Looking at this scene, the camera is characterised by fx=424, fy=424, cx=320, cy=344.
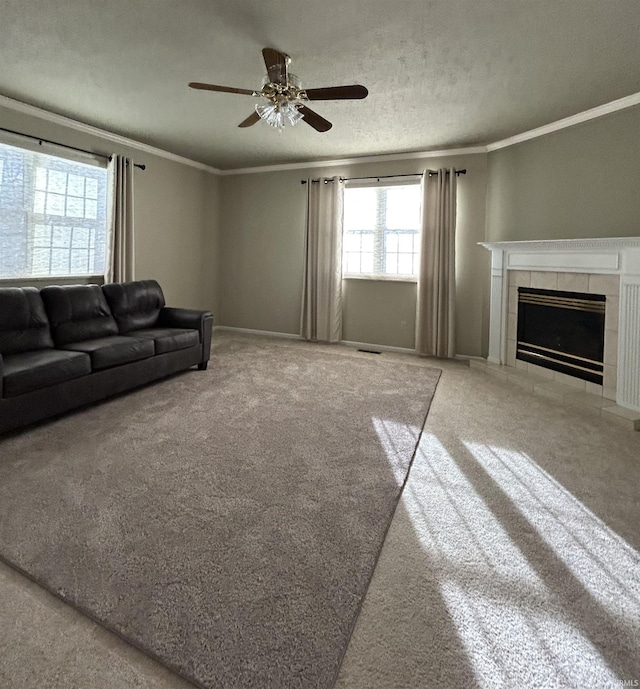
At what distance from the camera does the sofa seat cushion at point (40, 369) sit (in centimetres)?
276

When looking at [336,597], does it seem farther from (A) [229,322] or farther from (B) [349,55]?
(A) [229,322]

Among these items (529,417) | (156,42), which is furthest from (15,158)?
(529,417)

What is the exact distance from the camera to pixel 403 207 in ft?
19.0

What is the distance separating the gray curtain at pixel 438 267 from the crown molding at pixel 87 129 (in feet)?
11.6

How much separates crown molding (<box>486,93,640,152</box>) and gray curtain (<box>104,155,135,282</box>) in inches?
175

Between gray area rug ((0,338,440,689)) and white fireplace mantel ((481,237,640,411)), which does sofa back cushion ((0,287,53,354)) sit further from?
white fireplace mantel ((481,237,640,411))

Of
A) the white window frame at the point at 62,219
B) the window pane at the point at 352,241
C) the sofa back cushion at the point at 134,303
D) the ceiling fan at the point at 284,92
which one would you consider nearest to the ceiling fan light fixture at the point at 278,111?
the ceiling fan at the point at 284,92

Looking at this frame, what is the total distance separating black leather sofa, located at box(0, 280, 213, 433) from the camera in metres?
2.90

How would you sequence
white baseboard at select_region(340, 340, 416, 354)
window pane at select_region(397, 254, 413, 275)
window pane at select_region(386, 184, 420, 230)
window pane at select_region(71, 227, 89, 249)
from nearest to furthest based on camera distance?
window pane at select_region(71, 227, 89, 249), window pane at select_region(386, 184, 420, 230), window pane at select_region(397, 254, 413, 275), white baseboard at select_region(340, 340, 416, 354)

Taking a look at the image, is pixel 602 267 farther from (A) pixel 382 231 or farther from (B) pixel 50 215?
(B) pixel 50 215

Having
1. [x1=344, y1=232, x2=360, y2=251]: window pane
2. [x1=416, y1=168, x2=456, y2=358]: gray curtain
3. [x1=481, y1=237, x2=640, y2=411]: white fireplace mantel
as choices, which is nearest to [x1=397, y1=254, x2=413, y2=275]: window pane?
[x1=416, y1=168, x2=456, y2=358]: gray curtain

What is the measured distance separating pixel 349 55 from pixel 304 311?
3767mm

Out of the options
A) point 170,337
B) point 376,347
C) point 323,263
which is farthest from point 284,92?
point 376,347

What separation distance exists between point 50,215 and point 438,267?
14.9ft
